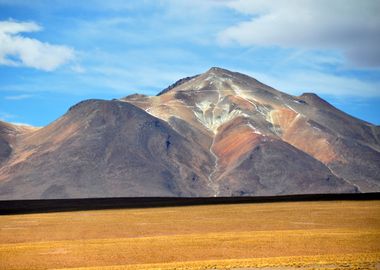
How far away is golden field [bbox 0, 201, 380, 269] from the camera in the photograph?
37719 millimetres

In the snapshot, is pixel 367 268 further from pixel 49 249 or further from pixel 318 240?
pixel 49 249

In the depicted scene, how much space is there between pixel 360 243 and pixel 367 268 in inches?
555

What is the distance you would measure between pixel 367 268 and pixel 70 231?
34945 millimetres

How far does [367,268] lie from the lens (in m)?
30.8

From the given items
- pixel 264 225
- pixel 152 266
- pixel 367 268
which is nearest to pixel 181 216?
pixel 264 225

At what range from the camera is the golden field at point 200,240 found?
124 feet

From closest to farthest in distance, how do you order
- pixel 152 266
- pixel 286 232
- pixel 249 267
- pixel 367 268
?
pixel 367 268 → pixel 249 267 → pixel 152 266 → pixel 286 232

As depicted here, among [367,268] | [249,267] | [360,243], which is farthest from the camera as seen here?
[360,243]

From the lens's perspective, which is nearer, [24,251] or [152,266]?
[152,266]

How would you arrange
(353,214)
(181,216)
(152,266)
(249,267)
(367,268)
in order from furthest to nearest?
(181,216), (353,214), (152,266), (249,267), (367,268)

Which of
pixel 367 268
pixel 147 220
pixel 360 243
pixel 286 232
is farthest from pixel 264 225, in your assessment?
pixel 367 268

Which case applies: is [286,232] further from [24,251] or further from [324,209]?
[324,209]

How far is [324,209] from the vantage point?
78750mm

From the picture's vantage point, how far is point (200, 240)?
50250 mm
